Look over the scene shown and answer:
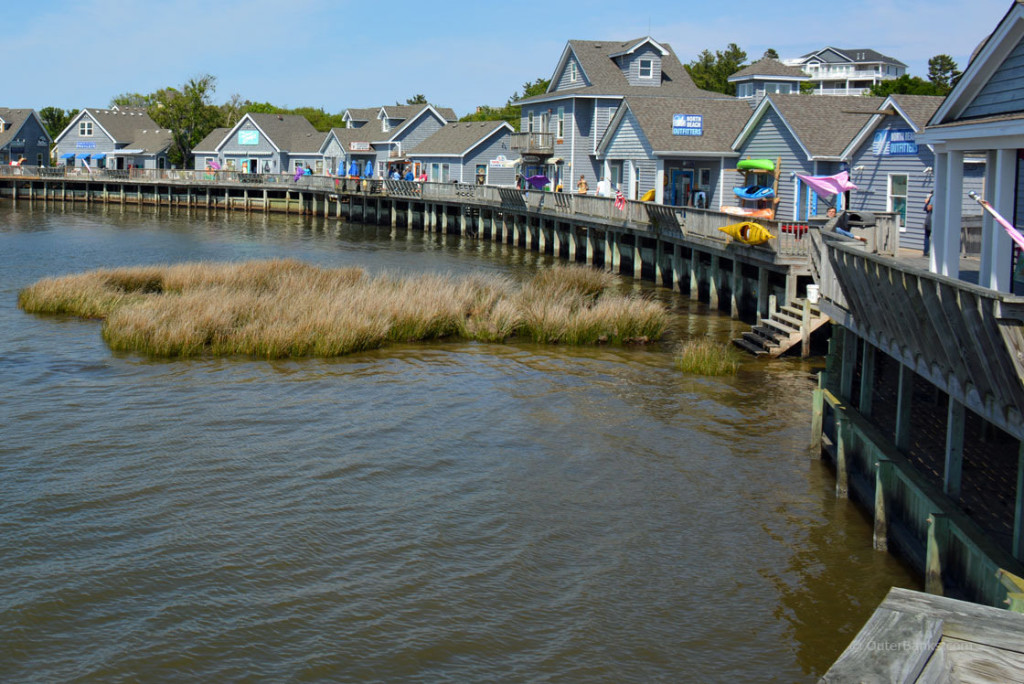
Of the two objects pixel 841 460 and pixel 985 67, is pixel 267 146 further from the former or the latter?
pixel 841 460

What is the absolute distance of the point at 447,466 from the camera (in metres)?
14.8

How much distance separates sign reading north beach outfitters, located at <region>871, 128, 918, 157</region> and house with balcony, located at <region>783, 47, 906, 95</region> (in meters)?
95.2

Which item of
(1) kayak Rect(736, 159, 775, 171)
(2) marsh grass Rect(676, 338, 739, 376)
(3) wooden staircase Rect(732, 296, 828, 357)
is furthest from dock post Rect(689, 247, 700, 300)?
(2) marsh grass Rect(676, 338, 739, 376)

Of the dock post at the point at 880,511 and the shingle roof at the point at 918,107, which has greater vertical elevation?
the shingle roof at the point at 918,107

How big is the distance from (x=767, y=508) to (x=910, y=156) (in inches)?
778

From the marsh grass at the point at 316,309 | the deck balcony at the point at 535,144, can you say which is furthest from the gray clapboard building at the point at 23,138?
the marsh grass at the point at 316,309

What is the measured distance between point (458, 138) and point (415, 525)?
64.9 meters

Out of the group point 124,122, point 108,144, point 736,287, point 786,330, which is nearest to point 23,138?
point 108,144

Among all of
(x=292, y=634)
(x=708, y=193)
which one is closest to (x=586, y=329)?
(x=292, y=634)

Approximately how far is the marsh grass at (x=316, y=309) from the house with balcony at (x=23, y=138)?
277ft

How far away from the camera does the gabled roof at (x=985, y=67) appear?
50.1ft

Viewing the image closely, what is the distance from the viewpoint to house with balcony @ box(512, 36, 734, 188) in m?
54.6

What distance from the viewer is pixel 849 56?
125m

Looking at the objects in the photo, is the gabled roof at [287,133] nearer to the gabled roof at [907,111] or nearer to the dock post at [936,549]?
the gabled roof at [907,111]
